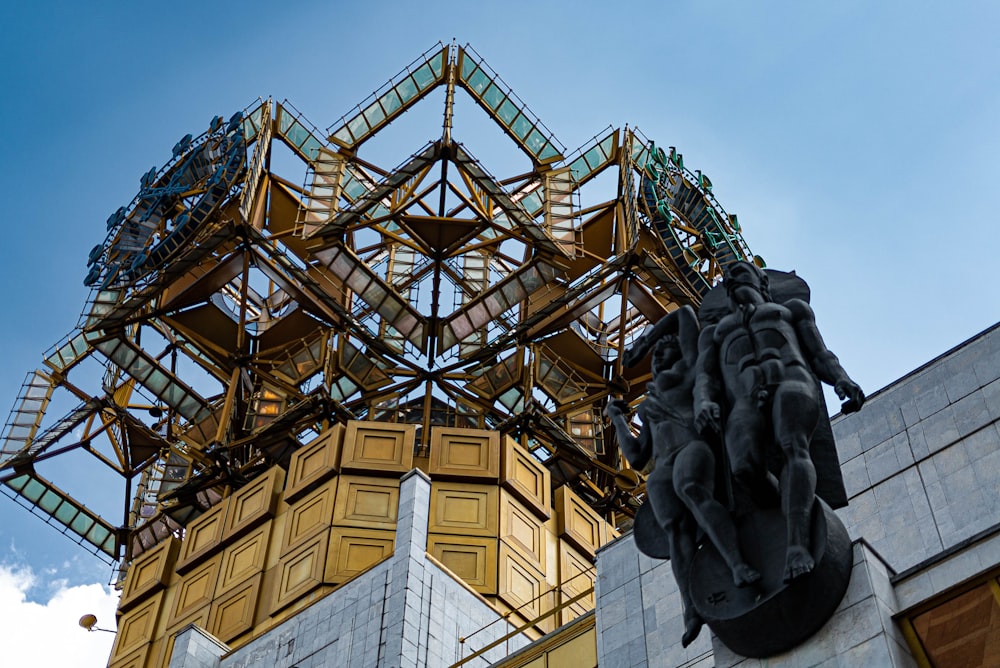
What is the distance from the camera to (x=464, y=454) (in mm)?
37875

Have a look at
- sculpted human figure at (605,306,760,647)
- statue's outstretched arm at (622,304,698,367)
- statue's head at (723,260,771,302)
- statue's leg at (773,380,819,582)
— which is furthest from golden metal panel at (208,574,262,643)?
statue's leg at (773,380,819,582)

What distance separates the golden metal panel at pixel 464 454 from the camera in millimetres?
37250

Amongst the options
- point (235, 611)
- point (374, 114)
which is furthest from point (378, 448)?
point (374, 114)

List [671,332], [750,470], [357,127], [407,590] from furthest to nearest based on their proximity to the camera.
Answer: [357,127], [407,590], [671,332], [750,470]

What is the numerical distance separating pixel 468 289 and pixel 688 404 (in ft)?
87.6

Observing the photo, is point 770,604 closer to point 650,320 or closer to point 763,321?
point 763,321

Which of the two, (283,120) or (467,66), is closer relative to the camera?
(467,66)

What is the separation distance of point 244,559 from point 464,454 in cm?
667

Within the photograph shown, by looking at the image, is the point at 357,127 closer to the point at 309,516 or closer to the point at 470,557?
the point at 309,516

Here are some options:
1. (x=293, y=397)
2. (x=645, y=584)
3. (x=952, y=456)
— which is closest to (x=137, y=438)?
(x=293, y=397)

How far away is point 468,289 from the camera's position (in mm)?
42656

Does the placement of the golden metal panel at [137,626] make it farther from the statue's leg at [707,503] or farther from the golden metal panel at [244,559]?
the statue's leg at [707,503]

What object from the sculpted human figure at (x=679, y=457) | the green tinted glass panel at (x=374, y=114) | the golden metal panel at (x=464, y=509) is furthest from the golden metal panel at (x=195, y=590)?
the sculpted human figure at (x=679, y=457)

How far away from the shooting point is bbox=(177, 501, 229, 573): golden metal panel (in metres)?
38.4
